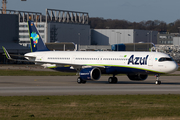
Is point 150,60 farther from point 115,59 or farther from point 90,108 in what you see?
point 90,108

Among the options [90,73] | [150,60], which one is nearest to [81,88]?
[90,73]

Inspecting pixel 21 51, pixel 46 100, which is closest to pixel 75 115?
pixel 46 100

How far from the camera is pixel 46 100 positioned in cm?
2372

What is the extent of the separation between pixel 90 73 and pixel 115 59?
3822 millimetres

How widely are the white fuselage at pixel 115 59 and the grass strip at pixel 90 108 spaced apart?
43.9 feet

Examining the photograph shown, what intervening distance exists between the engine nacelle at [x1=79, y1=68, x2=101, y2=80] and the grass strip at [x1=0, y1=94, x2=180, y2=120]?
14.3 metres

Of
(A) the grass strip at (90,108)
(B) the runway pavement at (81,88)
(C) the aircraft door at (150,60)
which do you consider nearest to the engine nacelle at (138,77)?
(B) the runway pavement at (81,88)

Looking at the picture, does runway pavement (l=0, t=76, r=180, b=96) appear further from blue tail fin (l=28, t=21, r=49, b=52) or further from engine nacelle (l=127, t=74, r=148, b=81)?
blue tail fin (l=28, t=21, r=49, b=52)

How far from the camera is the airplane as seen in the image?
38.9m

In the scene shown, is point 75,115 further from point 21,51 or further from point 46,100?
point 21,51

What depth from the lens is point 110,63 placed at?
4112cm

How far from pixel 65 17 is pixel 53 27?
845 inches

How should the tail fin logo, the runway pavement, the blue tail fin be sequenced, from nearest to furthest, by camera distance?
the runway pavement < the blue tail fin < the tail fin logo

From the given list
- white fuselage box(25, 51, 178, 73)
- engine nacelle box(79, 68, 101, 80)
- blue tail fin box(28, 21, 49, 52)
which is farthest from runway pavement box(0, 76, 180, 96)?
blue tail fin box(28, 21, 49, 52)
